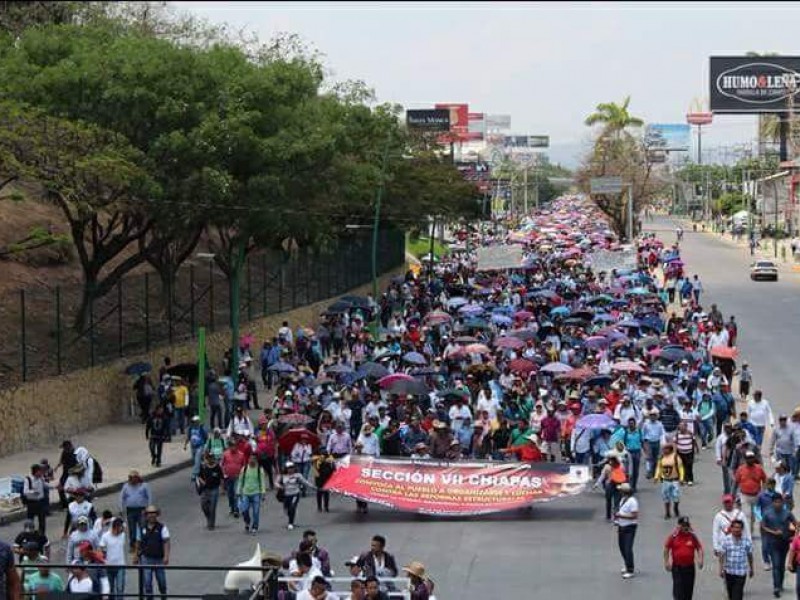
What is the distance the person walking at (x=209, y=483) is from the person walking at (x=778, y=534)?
315 inches

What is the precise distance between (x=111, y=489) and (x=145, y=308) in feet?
43.1

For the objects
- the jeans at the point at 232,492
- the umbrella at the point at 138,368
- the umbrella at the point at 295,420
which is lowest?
the jeans at the point at 232,492

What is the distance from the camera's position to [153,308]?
43.4m

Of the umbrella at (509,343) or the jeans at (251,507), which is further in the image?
the umbrella at (509,343)

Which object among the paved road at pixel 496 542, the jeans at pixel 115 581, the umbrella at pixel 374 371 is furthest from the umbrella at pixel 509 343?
the jeans at pixel 115 581

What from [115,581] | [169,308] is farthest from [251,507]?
[169,308]

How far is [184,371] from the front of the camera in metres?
35.9

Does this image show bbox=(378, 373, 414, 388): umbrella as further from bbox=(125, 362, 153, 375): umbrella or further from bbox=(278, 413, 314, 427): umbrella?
bbox=(125, 362, 153, 375): umbrella

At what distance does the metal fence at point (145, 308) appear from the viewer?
34031 mm

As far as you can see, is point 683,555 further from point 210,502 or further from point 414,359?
point 414,359

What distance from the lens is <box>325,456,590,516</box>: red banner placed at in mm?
22875

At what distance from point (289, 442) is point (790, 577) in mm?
8444

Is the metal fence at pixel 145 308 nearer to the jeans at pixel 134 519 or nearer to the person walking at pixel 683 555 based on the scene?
the jeans at pixel 134 519

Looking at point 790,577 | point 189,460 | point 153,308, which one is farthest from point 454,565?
point 153,308
